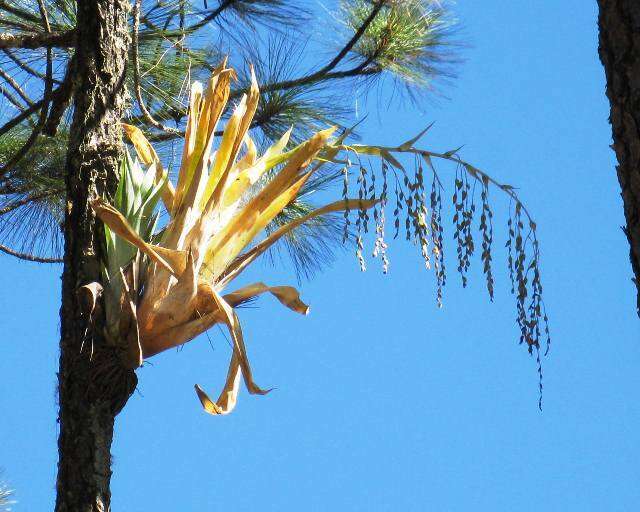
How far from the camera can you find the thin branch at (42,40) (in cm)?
269

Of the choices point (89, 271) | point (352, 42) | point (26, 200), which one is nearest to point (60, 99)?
point (89, 271)

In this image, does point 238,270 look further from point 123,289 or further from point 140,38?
point 140,38

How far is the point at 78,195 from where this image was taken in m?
2.30

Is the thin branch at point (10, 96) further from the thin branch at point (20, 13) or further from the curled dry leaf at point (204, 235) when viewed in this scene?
the curled dry leaf at point (204, 235)

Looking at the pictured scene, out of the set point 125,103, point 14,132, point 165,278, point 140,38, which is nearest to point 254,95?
point 125,103

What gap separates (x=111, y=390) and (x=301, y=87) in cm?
187

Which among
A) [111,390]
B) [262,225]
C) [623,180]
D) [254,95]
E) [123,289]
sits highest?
[254,95]

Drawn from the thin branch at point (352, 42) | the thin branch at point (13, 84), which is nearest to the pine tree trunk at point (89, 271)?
the thin branch at point (13, 84)

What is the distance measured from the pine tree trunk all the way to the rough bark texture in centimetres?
116

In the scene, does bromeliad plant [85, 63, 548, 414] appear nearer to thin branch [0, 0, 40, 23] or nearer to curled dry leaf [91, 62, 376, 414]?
curled dry leaf [91, 62, 376, 414]

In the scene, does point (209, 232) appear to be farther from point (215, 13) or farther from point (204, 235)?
point (215, 13)

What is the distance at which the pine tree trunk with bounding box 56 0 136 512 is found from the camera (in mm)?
2084

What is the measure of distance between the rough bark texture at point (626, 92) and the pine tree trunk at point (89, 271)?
1.16 meters

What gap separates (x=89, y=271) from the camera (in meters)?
2.21
